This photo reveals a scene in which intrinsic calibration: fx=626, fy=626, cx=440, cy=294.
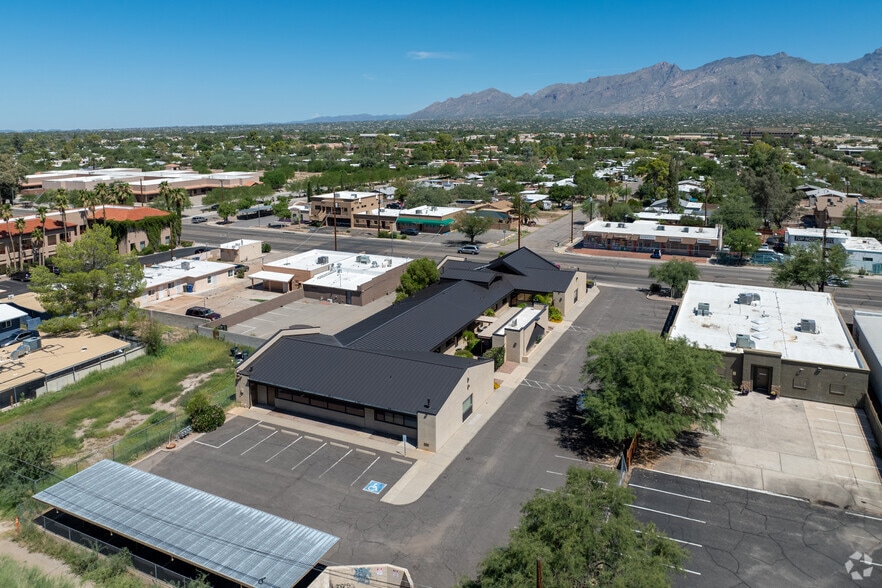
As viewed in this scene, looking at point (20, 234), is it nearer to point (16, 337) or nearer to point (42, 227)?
point (42, 227)

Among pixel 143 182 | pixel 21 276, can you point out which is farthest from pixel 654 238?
pixel 143 182

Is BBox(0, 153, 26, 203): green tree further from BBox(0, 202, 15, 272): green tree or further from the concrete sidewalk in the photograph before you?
the concrete sidewalk

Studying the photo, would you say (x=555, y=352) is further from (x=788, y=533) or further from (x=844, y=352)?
(x=788, y=533)

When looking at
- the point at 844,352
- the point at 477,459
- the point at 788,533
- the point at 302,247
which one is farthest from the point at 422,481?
the point at 302,247

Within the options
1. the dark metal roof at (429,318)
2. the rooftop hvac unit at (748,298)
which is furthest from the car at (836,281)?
the dark metal roof at (429,318)

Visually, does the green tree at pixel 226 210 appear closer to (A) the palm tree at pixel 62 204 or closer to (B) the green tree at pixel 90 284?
(A) the palm tree at pixel 62 204

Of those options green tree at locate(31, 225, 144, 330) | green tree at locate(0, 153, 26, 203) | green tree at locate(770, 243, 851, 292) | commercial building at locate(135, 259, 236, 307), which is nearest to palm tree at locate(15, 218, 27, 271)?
commercial building at locate(135, 259, 236, 307)
